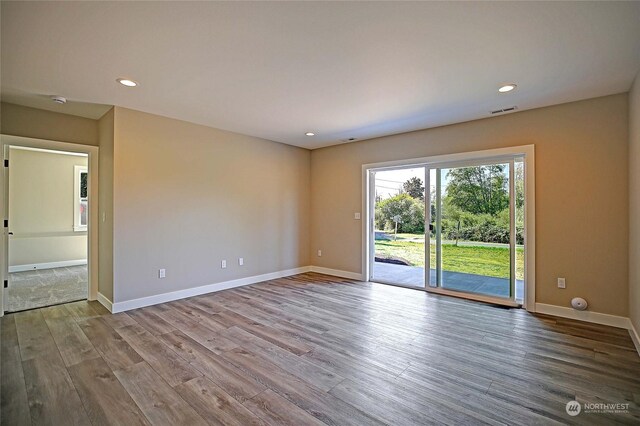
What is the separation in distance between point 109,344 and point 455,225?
4.55 meters

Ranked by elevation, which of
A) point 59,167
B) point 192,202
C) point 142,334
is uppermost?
point 59,167

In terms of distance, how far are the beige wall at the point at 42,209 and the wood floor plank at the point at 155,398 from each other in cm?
598

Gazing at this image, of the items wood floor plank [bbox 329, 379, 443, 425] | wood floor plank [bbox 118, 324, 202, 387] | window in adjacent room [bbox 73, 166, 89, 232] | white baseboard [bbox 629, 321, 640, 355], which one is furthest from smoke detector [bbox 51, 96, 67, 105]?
white baseboard [bbox 629, 321, 640, 355]

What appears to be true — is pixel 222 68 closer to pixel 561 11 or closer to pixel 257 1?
pixel 257 1

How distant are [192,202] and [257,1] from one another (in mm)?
3282

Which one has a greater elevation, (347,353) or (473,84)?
(473,84)

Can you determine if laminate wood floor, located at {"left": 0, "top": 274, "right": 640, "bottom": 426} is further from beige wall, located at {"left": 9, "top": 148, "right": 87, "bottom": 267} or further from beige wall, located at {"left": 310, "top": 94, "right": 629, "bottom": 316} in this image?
beige wall, located at {"left": 9, "top": 148, "right": 87, "bottom": 267}

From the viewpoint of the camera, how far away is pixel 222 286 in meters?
4.89

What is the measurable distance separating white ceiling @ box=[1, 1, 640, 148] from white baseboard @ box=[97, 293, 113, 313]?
2.49 meters

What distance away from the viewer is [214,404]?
199 cm

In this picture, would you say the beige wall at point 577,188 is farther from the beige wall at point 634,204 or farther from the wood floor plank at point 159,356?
the wood floor plank at point 159,356

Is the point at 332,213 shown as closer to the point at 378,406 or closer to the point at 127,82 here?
the point at 127,82

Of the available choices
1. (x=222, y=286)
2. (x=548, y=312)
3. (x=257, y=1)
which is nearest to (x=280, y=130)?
(x=222, y=286)

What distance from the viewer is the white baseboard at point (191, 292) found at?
388 centimetres
